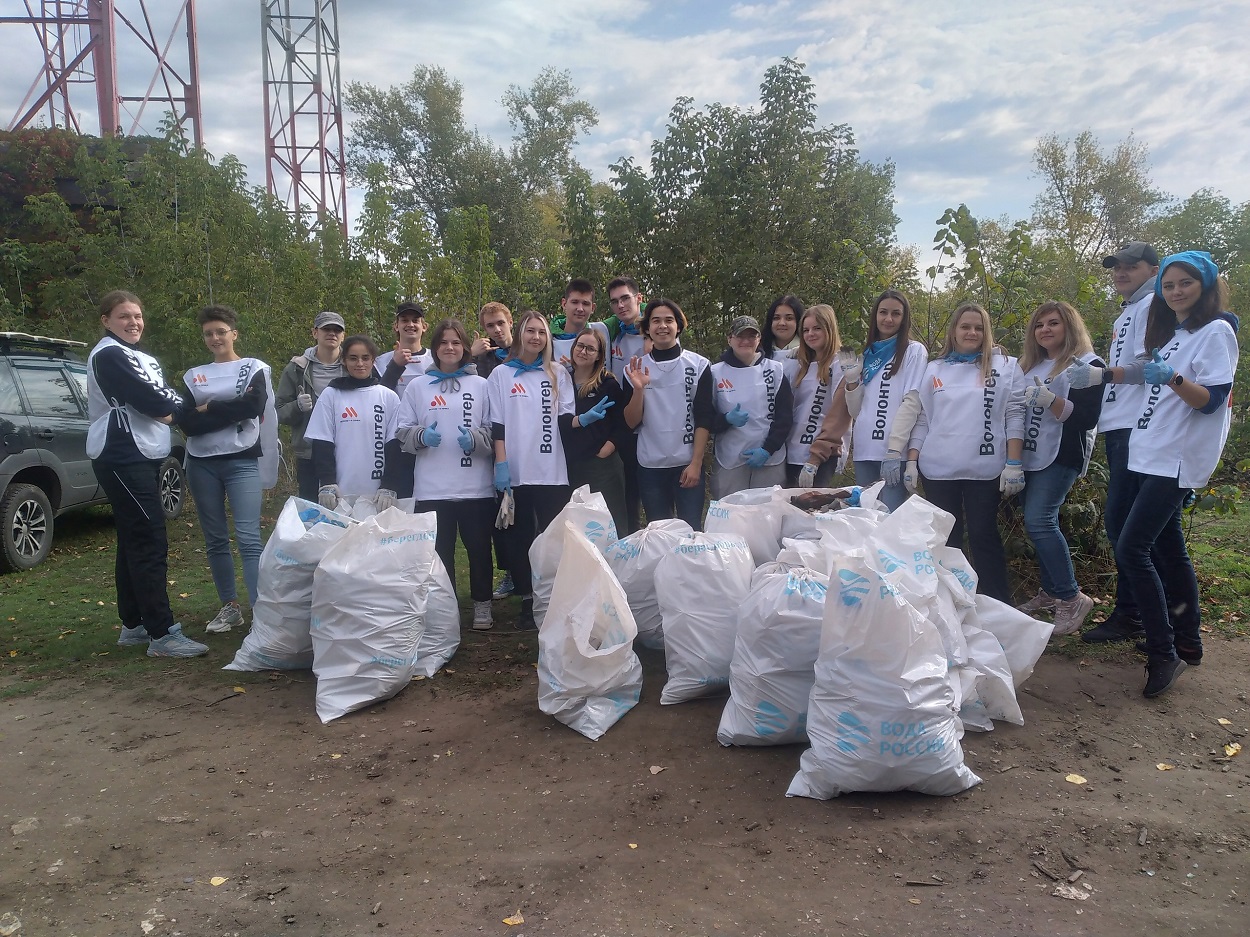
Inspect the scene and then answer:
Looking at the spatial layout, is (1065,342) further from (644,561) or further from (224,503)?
(224,503)

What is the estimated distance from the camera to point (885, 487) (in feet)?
13.7

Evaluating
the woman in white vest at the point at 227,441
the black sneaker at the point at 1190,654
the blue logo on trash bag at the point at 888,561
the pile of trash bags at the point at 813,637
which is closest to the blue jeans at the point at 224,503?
the woman in white vest at the point at 227,441

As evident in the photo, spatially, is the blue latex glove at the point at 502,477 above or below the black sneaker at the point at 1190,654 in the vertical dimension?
above

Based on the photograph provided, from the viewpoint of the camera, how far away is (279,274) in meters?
8.44

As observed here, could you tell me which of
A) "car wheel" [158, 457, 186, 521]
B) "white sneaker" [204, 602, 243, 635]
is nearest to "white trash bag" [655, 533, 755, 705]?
"white sneaker" [204, 602, 243, 635]

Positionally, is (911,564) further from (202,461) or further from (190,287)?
(190,287)

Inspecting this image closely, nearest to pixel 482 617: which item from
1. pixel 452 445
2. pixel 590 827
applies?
pixel 452 445

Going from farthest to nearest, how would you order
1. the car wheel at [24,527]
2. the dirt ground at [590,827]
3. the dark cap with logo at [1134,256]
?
the car wheel at [24,527]
the dark cap with logo at [1134,256]
the dirt ground at [590,827]

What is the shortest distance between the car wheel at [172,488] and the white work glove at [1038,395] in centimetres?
708

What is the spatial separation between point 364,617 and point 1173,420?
133 inches

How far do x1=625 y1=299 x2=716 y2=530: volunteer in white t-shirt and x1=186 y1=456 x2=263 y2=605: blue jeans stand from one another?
1.99 m

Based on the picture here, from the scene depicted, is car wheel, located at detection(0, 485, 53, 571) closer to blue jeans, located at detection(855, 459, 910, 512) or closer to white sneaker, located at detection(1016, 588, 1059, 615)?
blue jeans, located at detection(855, 459, 910, 512)

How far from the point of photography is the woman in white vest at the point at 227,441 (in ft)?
13.8

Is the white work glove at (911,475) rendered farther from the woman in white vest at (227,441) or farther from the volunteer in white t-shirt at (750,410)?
the woman in white vest at (227,441)
